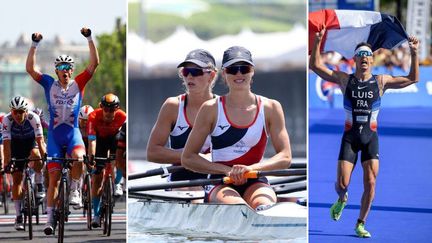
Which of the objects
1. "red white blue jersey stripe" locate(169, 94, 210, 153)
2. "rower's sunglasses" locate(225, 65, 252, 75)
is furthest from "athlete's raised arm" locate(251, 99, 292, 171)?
"red white blue jersey stripe" locate(169, 94, 210, 153)

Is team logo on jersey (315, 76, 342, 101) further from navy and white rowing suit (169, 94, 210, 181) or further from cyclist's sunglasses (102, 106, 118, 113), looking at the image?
navy and white rowing suit (169, 94, 210, 181)

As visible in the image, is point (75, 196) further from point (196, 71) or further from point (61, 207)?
point (196, 71)

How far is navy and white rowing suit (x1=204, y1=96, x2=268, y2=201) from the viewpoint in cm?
800

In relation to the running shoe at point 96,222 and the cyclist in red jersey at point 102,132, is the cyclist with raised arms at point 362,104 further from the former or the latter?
the running shoe at point 96,222

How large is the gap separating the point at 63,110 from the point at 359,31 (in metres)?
3.03

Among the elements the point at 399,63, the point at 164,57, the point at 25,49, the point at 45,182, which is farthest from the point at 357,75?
the point at 399,63

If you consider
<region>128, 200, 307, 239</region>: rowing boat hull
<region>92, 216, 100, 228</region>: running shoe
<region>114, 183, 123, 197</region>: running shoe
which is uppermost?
<region>128, 200, 307, 239</region>: rowing boat hull

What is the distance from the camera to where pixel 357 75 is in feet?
32.1

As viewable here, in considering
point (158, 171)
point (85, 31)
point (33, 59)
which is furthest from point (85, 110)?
point (158, 171)

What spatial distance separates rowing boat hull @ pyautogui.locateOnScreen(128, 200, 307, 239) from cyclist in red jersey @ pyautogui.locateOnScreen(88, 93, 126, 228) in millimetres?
4222

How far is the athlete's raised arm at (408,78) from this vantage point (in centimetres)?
988

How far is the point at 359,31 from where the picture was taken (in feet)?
33.3

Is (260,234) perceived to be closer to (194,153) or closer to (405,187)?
(194,153)

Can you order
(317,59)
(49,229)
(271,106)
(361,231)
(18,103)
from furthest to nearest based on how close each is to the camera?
(18,103) < (49,229) < (361,231) < (317,59) < (271,106)
